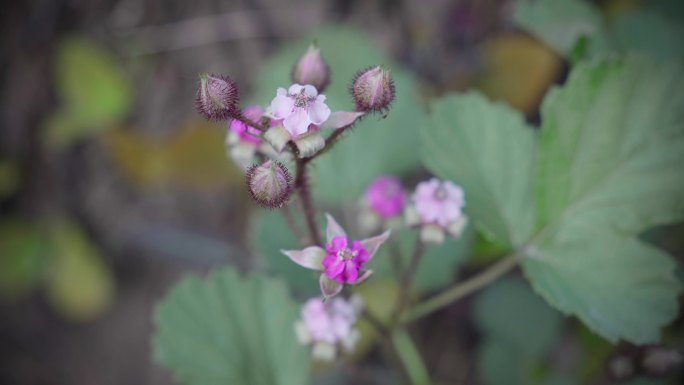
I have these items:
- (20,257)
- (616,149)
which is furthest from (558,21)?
(20,257)

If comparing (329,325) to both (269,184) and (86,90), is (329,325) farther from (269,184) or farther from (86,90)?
(86,90)

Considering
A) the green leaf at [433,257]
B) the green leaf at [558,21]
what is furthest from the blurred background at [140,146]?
the green leaf at [558,21]

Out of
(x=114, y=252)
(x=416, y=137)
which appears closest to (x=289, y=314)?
(x=416, y=137)

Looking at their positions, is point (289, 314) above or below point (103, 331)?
below

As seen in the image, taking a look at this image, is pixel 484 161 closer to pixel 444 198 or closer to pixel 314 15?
pixel 444 198

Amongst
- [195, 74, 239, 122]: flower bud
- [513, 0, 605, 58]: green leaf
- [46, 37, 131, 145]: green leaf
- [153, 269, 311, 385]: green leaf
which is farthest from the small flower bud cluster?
[46, 37, 131, 145]: green leaf

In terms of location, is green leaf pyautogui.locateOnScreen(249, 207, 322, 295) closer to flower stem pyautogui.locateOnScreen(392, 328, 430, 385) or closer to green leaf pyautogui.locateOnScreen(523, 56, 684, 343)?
flower stem pyautogui.locateOnScreen(392, 328, 430, 385)
